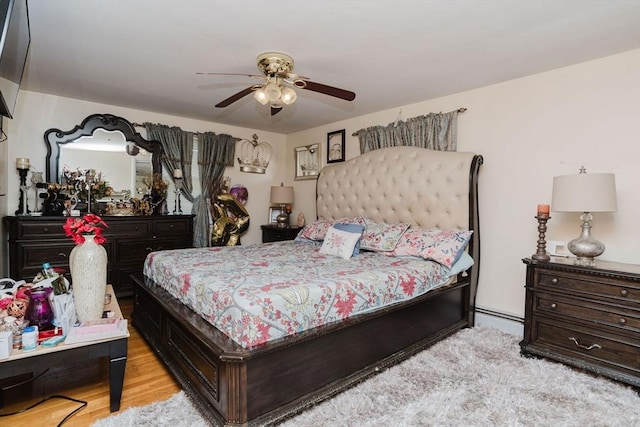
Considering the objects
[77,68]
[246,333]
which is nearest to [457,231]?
[246,333]

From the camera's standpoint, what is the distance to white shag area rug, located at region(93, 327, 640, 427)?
181cm

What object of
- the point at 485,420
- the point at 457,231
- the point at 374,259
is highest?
the point at 457,231

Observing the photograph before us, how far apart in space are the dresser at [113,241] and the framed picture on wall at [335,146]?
2128mm

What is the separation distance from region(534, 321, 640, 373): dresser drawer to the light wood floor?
A: 2693 millimetres

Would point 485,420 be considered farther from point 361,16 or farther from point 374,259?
point 361,16

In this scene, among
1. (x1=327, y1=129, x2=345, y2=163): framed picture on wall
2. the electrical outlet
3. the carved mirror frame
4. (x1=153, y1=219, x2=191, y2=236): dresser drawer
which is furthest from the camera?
(x1=327, y1=129, x2=345, y2=163): framed picture on wall

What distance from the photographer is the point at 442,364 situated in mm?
2447

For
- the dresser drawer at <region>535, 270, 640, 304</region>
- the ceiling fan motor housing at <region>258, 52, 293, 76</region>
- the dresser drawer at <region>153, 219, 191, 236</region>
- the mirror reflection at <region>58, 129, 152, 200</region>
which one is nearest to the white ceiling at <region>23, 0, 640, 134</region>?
the ceiling fan motor housing at <region>258, 52, 293, 76</region>

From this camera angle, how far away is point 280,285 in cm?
196

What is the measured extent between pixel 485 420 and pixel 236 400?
1.35 m

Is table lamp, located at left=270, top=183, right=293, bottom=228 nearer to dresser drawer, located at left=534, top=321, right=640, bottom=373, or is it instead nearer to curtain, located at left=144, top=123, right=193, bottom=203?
curtain, located at left=144, top=123, right=193, bottom=203

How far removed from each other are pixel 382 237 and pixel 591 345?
175 cm

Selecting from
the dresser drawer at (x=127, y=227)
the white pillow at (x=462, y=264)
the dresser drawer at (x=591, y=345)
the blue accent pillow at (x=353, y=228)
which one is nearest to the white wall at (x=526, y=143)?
the white pillow at (x=462, y=264)

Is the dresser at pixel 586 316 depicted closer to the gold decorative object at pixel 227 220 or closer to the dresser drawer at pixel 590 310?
the dresser drawer at pixel 590 310
